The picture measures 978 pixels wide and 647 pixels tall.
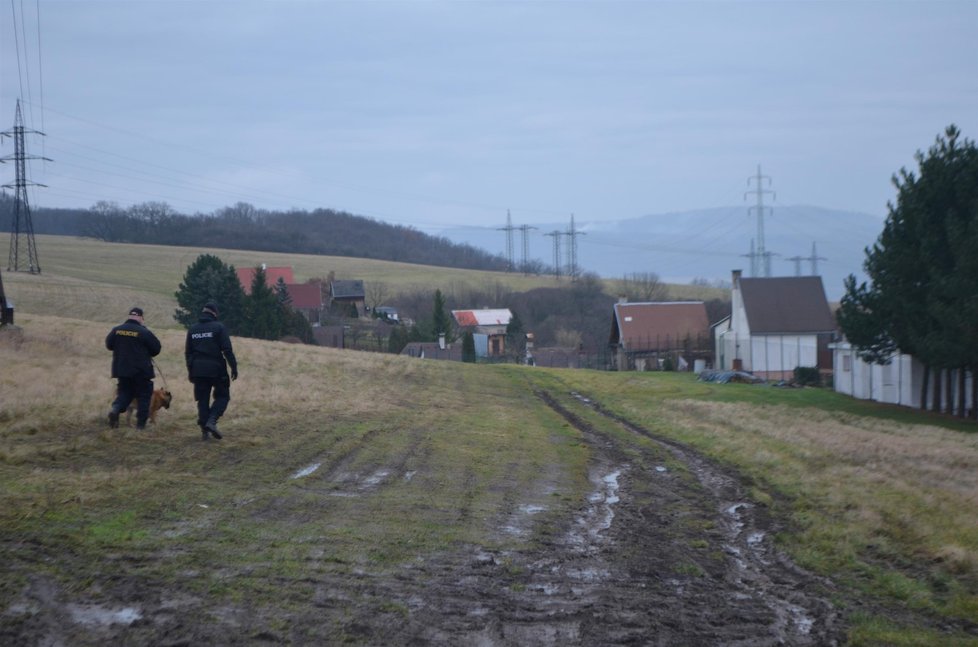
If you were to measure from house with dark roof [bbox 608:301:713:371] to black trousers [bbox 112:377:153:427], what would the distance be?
5896 cm

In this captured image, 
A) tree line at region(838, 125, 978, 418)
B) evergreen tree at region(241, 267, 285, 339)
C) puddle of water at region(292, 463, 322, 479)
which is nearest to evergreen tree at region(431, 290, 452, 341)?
evergreen tree at region(241, 267, 285, 339)

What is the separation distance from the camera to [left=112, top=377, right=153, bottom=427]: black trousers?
41.0 feet

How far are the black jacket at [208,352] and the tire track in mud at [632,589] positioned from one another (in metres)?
5.33

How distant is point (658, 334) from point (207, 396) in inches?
2468

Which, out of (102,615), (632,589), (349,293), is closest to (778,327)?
(349,293)

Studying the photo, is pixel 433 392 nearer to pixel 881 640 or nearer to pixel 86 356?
pixel 86 356

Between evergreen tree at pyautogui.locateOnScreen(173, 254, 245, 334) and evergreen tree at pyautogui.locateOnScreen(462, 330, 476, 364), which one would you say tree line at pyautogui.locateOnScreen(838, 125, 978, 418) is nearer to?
evergreen tree at pyautogui.locateOnScreen(462, 330, 476, 364)

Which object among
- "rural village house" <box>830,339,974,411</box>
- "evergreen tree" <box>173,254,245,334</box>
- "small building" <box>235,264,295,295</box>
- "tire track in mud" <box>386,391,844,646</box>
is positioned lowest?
"rural village house" <box>830,339,974,411</box>

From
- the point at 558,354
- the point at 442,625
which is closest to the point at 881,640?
the point at 442,625

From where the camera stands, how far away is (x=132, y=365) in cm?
1227

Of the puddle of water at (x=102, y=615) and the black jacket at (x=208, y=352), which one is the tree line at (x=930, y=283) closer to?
the black jacket at (x=208, y=352)

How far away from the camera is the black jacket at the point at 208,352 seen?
40.4ft

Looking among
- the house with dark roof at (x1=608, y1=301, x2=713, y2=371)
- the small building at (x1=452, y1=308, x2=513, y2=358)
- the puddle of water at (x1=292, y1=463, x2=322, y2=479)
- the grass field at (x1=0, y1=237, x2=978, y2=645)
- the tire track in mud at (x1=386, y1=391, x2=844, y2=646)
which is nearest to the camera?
the tire track in mud at (x1=386, y1=391, x2=844, y2=646)

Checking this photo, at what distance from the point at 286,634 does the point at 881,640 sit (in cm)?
362
